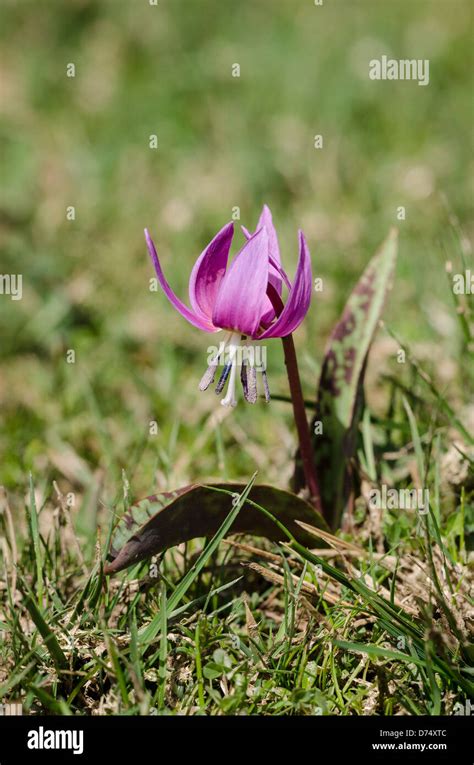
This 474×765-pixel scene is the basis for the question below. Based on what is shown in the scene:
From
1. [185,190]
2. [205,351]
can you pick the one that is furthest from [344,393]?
[185,190]

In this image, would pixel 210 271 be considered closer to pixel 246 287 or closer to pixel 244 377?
pixel 246 287

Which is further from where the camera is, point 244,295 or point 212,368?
point 212,368

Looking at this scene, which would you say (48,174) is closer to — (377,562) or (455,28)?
(455,28)

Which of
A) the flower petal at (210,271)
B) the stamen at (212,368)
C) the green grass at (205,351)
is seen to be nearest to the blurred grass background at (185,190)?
the green grass at (205,351)

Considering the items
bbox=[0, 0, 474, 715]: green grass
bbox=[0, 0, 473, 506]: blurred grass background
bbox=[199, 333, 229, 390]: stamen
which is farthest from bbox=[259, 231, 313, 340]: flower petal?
bbox=[0, 0, 473, 506]: blurred grass background

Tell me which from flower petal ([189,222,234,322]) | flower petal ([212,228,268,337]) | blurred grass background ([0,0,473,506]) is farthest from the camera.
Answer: blurred grass background ([0,0,473,506])

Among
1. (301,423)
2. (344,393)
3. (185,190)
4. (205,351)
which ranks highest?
(185,190)

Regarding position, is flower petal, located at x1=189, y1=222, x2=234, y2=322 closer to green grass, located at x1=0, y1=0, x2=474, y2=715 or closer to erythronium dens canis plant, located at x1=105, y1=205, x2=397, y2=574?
erythronium dens canis plant, located at x1=105, y1=205, x2=397, y2=574
